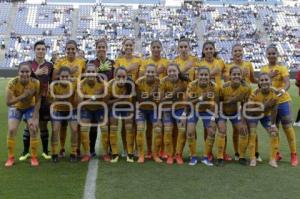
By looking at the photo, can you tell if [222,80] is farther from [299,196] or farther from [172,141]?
[299,196]

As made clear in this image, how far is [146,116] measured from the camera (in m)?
7.70

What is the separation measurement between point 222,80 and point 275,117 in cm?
109

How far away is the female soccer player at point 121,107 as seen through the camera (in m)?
7.50

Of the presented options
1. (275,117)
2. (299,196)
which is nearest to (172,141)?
(275,117)

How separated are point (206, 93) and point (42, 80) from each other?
2.46m

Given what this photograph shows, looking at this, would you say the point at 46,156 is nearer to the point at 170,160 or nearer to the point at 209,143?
the point at 170,160

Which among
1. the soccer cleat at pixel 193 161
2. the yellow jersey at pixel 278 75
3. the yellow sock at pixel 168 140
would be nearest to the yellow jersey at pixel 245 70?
the yellow jersey at pixel 278 75

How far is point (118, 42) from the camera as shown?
39.8 meters

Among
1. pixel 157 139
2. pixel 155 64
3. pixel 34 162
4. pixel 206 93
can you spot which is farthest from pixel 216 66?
pixel 34 162

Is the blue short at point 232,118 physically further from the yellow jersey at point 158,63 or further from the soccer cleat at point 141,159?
the soccer cleat at point 141,159

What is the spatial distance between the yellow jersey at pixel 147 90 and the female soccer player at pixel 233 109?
38.1 inches

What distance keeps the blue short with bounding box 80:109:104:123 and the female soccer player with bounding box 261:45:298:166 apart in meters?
2.51

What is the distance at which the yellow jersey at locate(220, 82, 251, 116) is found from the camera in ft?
24.2

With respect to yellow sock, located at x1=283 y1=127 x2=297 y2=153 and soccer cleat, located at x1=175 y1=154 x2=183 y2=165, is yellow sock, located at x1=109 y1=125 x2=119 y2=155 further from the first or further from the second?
yellow sock, located at x1=283 y1=127 x2=297 y2=153
